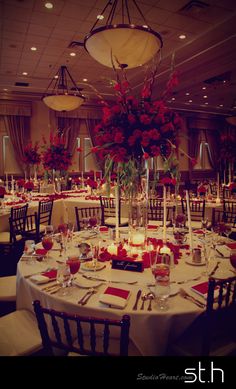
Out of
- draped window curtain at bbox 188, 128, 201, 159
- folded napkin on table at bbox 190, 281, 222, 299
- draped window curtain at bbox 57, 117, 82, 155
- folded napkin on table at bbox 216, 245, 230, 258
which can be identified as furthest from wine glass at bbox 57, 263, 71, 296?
draped window curtain at bbox 188, 128, 201, 159

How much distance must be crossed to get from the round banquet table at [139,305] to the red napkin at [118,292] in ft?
0.12

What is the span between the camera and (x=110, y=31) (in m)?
2.76

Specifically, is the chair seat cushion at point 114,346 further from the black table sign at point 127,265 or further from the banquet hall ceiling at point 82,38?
the banquet hall ceiling at point 82,38

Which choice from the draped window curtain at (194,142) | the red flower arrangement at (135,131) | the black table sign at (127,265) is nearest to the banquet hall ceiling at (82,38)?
the red flower arrangement at (135,131)

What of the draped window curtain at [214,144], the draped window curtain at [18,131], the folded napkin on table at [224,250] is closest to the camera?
the folded napkin on table at [224,250]

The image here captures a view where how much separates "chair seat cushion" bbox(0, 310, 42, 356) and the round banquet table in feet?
0.32

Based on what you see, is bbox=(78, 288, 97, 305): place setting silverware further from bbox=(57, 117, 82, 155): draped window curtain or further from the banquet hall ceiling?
bbox=(57, 117, 82, 155): draped window curtain

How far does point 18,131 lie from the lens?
33.1 feet

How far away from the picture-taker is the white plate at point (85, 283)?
2031 millimetres

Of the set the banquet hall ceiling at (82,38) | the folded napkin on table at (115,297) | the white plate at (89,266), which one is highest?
the banquet hall ceiling at (82,38)

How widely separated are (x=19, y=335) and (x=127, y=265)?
886mm

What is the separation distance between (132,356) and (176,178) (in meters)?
1.43

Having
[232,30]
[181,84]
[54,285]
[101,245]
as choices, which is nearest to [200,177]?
[181,84]

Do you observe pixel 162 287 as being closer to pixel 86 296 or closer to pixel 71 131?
pixel 86 296
